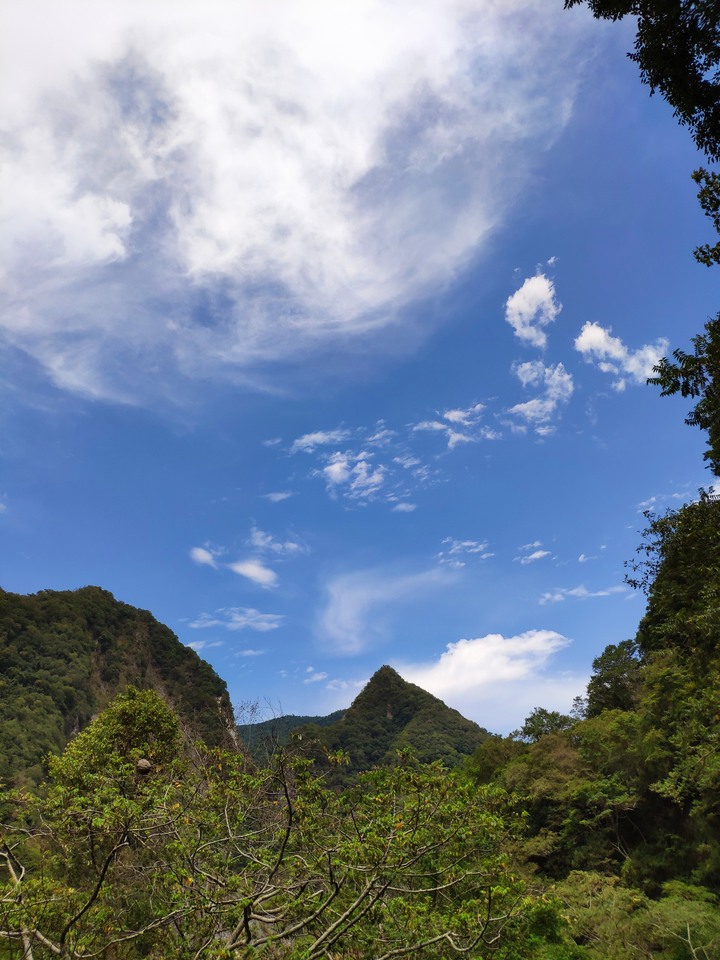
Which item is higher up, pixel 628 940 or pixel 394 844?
pixel 394 844

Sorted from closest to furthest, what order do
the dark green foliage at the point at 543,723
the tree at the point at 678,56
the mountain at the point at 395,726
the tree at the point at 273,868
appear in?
the tree at the point at 273,868 < the tree at the point at 678,56 < the dark green foliage at the point at 543,723 < the mountain at the point at 395,726

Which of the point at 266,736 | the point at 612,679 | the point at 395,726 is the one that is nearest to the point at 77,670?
the point at 395,726

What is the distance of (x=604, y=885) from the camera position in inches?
603

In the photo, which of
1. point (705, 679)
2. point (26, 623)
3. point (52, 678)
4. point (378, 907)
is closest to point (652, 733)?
point (705, 679)

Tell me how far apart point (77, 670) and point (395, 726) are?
1793 inches

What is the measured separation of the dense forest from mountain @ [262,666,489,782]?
3571 centimetres

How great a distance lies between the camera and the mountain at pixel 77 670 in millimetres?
44875

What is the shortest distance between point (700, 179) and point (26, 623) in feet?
227

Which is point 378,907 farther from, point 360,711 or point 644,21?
point 360,711

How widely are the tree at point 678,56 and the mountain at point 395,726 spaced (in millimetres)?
61547

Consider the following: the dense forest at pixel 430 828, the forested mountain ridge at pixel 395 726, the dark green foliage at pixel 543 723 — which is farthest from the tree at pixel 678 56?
the forested mountain ridge at pixel 395 726

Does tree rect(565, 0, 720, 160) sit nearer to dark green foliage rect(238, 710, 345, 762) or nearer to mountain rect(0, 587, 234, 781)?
dark green foliage rect(238, 710, 345, 762)

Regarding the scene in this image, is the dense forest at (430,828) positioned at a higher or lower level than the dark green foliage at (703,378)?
lower

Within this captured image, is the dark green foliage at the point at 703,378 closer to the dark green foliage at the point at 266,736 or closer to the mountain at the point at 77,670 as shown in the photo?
the dark green foliage at the point at 266,736
